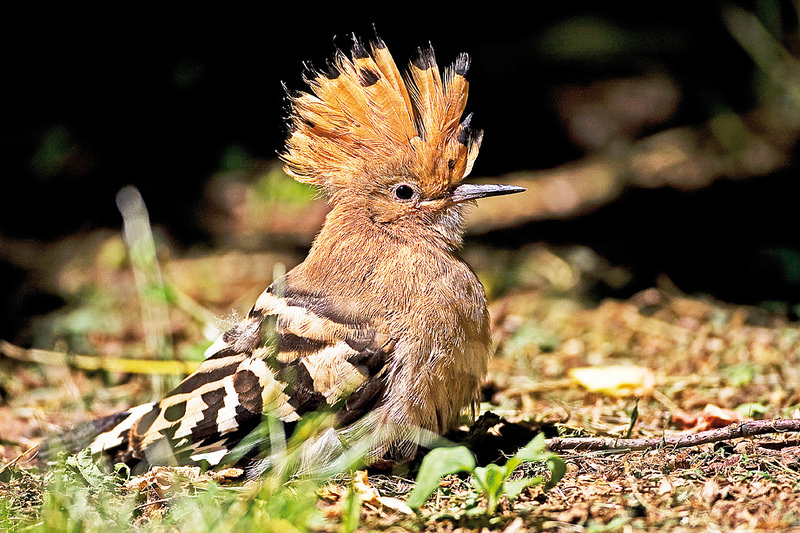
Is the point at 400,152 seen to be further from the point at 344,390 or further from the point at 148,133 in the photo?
the point at 148,133

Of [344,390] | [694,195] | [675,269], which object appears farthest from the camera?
[694,195]

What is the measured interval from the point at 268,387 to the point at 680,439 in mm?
1597

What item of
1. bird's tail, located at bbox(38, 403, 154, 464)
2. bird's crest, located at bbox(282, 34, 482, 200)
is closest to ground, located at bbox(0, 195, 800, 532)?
bird's tail, located at bbox(38, 403, 154, 464)

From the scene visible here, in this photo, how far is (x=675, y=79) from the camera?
386 inches

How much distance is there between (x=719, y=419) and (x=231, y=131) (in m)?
6.15

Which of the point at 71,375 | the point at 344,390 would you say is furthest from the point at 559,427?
the point at 71,375

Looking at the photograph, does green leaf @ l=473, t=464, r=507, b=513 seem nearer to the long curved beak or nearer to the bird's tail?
the long curved beak

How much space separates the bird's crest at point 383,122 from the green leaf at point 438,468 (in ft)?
4.89

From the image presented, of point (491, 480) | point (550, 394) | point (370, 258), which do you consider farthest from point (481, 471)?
point (550, 394)

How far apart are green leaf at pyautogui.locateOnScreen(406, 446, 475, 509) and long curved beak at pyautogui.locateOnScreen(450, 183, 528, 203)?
141cm

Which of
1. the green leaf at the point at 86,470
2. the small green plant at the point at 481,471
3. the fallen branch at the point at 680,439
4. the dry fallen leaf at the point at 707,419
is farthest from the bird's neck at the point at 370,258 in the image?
the dry fallen leaf at the point at 707,419

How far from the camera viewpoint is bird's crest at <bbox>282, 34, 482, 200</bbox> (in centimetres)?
388

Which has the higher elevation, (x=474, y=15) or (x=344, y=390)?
(x=474, y=15)

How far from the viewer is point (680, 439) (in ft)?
11.2
